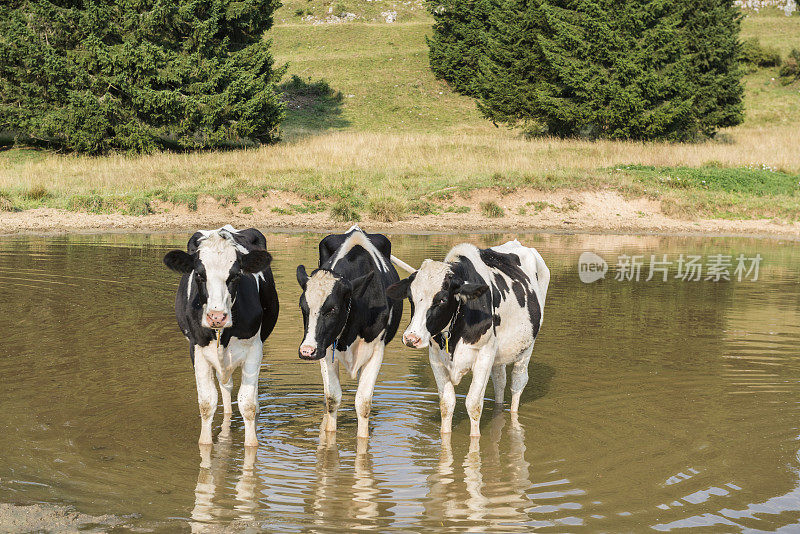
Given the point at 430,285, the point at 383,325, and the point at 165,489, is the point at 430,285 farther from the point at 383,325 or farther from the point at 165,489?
the point at 165,489

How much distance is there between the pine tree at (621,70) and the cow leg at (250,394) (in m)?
38.3

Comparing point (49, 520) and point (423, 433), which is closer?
point (49, 520)

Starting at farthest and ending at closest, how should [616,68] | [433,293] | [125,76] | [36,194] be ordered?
[616,68] < [125,76] < [36,194] < [433,293]

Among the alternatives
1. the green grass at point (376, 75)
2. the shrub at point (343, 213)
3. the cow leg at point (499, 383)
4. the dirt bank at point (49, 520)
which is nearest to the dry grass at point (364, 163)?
the shrub at point (343, 213)

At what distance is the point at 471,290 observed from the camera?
305 inches

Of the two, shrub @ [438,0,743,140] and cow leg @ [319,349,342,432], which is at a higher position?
shrub @ [438,0,743,140]

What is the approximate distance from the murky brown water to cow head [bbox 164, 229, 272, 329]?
4.32ft

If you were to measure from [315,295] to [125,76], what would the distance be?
109ft

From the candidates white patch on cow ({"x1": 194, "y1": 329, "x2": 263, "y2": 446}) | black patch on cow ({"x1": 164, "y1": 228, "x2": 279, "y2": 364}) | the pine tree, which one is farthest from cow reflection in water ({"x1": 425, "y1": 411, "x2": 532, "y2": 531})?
the pine tree

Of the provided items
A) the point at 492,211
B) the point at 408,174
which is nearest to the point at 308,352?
the point at 492,211

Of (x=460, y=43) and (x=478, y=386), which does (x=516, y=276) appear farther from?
(x=460, y=43)

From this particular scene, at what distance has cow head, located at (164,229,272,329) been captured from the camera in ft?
23.1

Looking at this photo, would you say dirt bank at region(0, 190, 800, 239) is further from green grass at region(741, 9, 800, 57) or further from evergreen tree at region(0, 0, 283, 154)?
green grass at region(741, 9, 800, 57)

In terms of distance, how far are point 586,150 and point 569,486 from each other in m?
31.2
